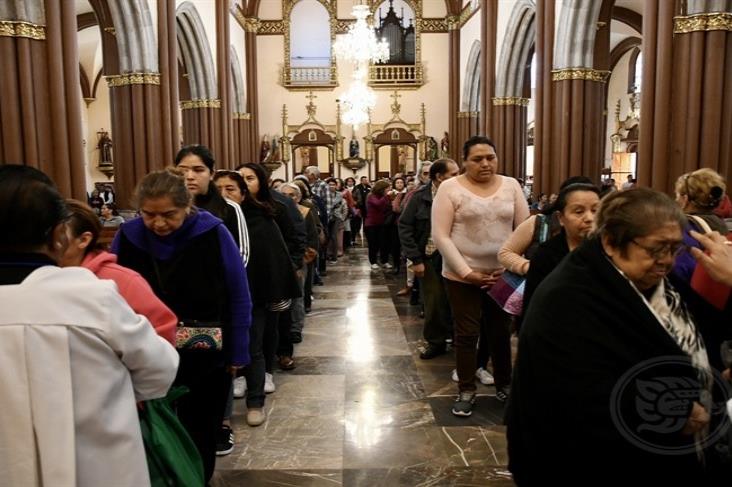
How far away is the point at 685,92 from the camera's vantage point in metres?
6.86

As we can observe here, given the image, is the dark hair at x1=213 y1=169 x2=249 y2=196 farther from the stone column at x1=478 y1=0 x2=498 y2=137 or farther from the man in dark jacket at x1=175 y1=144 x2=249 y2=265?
the stone column at x1=478 y1=0 x2=498 y2=137

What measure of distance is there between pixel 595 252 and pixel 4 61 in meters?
6.61

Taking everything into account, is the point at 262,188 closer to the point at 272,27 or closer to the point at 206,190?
the point at 206,190

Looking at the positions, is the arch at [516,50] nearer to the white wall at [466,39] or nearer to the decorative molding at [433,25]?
the white wall at [466,39]

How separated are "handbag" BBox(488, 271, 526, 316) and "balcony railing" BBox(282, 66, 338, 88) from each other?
1885 centimetres

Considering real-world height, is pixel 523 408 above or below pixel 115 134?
below

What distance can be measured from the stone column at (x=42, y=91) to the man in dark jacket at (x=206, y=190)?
416 centimetres

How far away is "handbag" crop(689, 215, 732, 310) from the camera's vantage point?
2.16 m

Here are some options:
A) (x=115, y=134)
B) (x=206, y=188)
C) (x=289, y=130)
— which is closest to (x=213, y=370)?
(x=206, y=188)

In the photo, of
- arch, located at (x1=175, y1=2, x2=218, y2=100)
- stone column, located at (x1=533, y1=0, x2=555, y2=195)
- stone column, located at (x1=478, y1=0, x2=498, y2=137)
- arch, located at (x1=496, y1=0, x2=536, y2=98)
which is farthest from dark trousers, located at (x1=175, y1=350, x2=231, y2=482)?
stone column, located at (x1=478, y1=0, x2=498, y2=137)

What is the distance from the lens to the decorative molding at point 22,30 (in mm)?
6445

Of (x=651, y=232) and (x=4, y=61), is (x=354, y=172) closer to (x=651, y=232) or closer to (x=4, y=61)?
(x=4, y=61)

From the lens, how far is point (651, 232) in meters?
1.74

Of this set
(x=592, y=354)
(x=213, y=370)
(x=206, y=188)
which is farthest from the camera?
(x=206, y=188)
